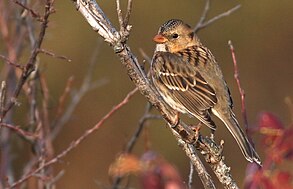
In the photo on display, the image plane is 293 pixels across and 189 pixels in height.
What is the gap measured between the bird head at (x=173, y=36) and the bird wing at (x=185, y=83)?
0.82 feet

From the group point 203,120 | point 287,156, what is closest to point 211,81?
point 203,120

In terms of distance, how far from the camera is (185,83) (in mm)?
4953

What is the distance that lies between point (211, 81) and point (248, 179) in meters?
1.54

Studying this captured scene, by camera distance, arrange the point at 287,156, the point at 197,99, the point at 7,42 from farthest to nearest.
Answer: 1. the point at 7,42
2. the point at 197,99
3. the point at 287,156

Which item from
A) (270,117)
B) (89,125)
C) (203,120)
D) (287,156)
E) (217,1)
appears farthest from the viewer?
(217,1)

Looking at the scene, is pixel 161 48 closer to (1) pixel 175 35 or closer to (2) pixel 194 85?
(1) pixel 175 35

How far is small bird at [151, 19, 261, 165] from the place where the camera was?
15.4 feet

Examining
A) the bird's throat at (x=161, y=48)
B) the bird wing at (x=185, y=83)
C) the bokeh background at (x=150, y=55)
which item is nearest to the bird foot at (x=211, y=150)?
the bird wing at (x=185, y=83)

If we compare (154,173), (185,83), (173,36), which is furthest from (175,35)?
(154,173)

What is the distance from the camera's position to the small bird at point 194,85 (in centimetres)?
469

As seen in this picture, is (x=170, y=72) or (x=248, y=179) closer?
(x=248, y=179)

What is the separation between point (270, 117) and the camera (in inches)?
142

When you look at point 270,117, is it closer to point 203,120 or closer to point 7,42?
point 203,120

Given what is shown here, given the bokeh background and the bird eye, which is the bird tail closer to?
the bird eye
